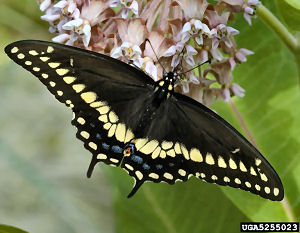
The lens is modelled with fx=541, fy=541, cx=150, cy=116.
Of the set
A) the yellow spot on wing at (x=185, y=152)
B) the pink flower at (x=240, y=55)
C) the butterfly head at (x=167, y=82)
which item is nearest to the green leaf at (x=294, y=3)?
the pink flower at (x=240, y=55)

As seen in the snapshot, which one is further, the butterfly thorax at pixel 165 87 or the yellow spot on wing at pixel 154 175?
the yellow spot on wing at pixel 154 175

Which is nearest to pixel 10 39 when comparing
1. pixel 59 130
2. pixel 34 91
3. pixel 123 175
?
pixel 34 91

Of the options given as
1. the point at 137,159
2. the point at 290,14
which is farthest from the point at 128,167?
the point at 290,14

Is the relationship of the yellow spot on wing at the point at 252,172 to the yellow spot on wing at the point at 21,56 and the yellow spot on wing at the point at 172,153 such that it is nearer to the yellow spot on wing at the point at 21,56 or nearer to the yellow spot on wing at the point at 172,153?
the yellow spot on wing at the point at 172,153

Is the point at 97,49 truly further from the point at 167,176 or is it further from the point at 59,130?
the point at 59,130

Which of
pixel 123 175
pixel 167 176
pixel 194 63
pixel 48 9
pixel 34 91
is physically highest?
pixel 194 63

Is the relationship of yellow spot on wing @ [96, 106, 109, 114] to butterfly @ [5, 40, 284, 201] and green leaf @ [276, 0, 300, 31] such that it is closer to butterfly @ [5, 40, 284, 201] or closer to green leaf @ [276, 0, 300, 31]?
butterfly @ [5, 40, 284, 201]

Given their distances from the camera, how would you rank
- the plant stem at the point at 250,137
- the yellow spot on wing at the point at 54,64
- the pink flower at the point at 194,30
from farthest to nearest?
the plant stem at the point at 250,137 < the yellow spot on wing at the point at 54,64 < the pink flower at the point at 194,30
